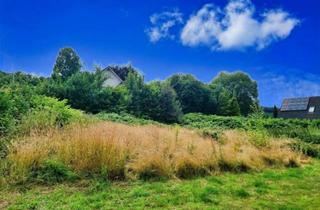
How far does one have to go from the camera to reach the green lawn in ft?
15.7

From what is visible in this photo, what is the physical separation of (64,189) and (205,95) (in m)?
31.6

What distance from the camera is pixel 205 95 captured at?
36344mm

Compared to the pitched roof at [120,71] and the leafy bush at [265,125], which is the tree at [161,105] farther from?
the pitched roof at [120,71]

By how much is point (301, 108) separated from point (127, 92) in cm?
3161

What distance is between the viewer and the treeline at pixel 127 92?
19031 millimetres

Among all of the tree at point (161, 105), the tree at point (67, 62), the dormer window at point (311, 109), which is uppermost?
the tree at point (67, 62)

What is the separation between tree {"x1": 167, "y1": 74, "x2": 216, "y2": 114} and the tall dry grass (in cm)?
2731

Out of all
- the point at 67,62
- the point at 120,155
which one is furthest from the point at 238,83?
the point at 120,155

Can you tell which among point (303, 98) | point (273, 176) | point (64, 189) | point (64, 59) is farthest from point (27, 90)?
point (303, 98)

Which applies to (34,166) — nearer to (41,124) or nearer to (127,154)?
(127,154)

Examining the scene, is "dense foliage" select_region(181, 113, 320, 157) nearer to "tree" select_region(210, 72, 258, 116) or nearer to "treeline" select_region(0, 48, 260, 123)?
"treeline" select_region(0, 48, 260, 123)

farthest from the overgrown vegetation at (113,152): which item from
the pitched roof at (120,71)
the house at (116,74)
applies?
the pitched roof at (120,71)

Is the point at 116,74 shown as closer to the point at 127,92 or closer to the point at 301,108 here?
the point at 127,92

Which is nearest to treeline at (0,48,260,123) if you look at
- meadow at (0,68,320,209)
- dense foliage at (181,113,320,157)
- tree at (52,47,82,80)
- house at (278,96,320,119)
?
tree at (52,47,82,80)
